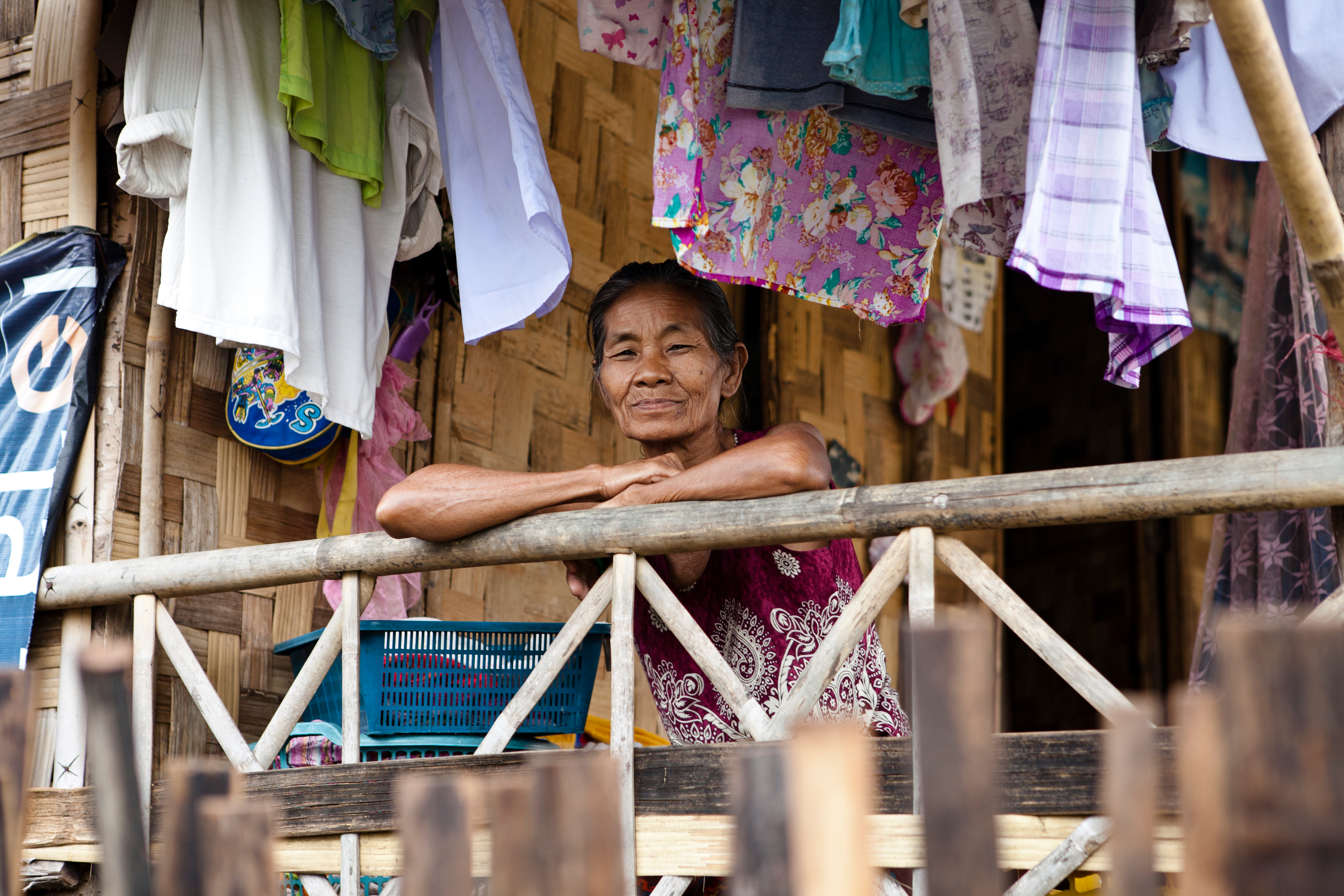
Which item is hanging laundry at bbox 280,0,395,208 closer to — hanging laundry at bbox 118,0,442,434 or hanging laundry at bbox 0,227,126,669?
hanging laundry at bbox 118,0,442,434

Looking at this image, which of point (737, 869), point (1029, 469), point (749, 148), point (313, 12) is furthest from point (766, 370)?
point (737, 869)

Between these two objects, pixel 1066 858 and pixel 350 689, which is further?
pixel 350 689

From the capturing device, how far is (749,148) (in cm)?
308

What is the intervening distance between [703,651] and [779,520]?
0.90ft

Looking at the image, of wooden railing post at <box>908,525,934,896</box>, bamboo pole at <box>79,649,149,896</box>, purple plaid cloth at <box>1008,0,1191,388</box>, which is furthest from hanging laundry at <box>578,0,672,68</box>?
bamboo pole at <box>79,649,149,896</box>

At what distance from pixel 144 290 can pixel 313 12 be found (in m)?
0.80

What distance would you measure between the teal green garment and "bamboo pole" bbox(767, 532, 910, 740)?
0.95 metres

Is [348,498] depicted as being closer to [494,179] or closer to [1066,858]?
[494,179]

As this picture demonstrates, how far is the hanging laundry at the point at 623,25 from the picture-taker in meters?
3.06

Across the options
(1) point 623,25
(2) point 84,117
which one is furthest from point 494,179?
(2) point 84,117

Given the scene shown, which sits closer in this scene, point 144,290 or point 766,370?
point 144,290

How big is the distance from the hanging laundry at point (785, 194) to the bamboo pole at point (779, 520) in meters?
0.76

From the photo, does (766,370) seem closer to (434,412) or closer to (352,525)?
(434,412)

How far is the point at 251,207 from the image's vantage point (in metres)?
3.02
